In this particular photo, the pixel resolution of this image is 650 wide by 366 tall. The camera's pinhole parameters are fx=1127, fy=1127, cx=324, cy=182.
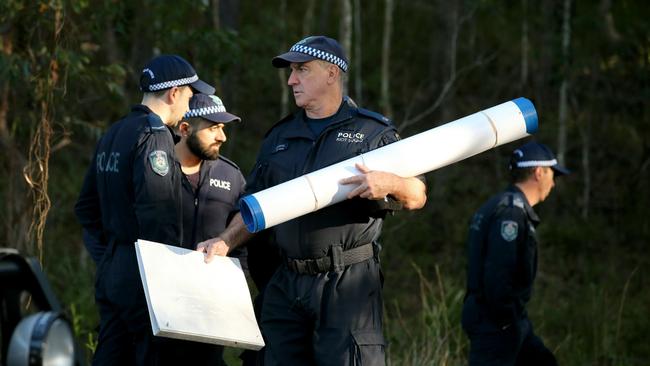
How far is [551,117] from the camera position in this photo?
1777cm

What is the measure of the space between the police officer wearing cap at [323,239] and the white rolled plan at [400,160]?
4.8 inches

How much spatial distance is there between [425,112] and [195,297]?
21.6 feet

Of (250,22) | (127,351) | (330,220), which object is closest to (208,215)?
(127,351)

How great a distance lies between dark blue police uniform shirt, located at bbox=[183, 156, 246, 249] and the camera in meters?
6.39

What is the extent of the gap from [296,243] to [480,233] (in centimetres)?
251

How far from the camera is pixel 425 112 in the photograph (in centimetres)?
1139

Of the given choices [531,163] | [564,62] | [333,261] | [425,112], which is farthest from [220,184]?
[564,62]

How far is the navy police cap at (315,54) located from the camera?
5.43m

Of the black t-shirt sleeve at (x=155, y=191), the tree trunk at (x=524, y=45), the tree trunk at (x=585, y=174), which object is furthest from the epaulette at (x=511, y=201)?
the tree trunk at (x=524, y=45)

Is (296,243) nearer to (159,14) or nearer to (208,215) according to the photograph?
(208,215)

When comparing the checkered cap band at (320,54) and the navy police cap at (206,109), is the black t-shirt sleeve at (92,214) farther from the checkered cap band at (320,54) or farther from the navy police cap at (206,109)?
the checkered cap band at (320,54)

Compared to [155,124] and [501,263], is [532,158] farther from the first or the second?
[155,124]

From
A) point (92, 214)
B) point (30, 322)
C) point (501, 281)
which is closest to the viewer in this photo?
point (30, 322)

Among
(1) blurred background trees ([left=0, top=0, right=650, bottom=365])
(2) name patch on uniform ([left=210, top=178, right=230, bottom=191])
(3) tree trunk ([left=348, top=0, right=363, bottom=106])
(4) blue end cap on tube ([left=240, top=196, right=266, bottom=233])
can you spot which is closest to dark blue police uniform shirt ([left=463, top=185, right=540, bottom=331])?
(1) blurred background trees ([left=0, top=0, right=650, bottom=365])
